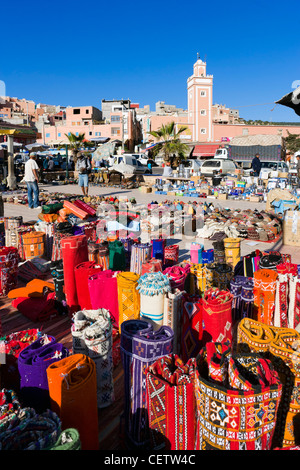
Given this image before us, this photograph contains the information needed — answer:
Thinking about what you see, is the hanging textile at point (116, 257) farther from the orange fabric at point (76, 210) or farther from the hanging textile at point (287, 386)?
the hanging textile at point (287, 386)

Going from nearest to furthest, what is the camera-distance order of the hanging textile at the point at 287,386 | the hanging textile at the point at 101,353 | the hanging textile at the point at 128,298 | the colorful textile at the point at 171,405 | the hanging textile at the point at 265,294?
the colorful textile at the point at 171,405, the hanging textile at the point at 287,386, the hanging textile at the point at 101,353, the hanging textile at the point at 128,298, the hanging textile at the point at 265,294

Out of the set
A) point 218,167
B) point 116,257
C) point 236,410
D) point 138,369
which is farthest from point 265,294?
point 218,167

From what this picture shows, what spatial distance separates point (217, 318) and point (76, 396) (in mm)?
1379

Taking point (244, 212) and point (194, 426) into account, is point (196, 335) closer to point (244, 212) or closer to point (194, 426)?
point (194, 426)

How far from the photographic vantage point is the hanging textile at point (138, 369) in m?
2.36

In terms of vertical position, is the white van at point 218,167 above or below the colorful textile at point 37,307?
above

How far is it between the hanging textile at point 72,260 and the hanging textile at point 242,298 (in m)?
1.90

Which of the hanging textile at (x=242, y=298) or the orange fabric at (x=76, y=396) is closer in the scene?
the orange fabric at (x=76, y=396)

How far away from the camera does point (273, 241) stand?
25.4 feet

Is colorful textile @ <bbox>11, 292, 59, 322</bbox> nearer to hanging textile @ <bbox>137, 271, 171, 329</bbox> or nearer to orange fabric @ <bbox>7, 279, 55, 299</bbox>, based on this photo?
orange fabric @ <bbox>7, 279, 55, 299</bbox>

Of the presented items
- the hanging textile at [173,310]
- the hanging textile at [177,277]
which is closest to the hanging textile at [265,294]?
the hanging textile at [177,277]

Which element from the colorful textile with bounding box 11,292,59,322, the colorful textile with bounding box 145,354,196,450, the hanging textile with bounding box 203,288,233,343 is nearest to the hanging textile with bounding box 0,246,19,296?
the colorful textile with bounding box 11,292,59,322

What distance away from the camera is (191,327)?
3.19 metres
